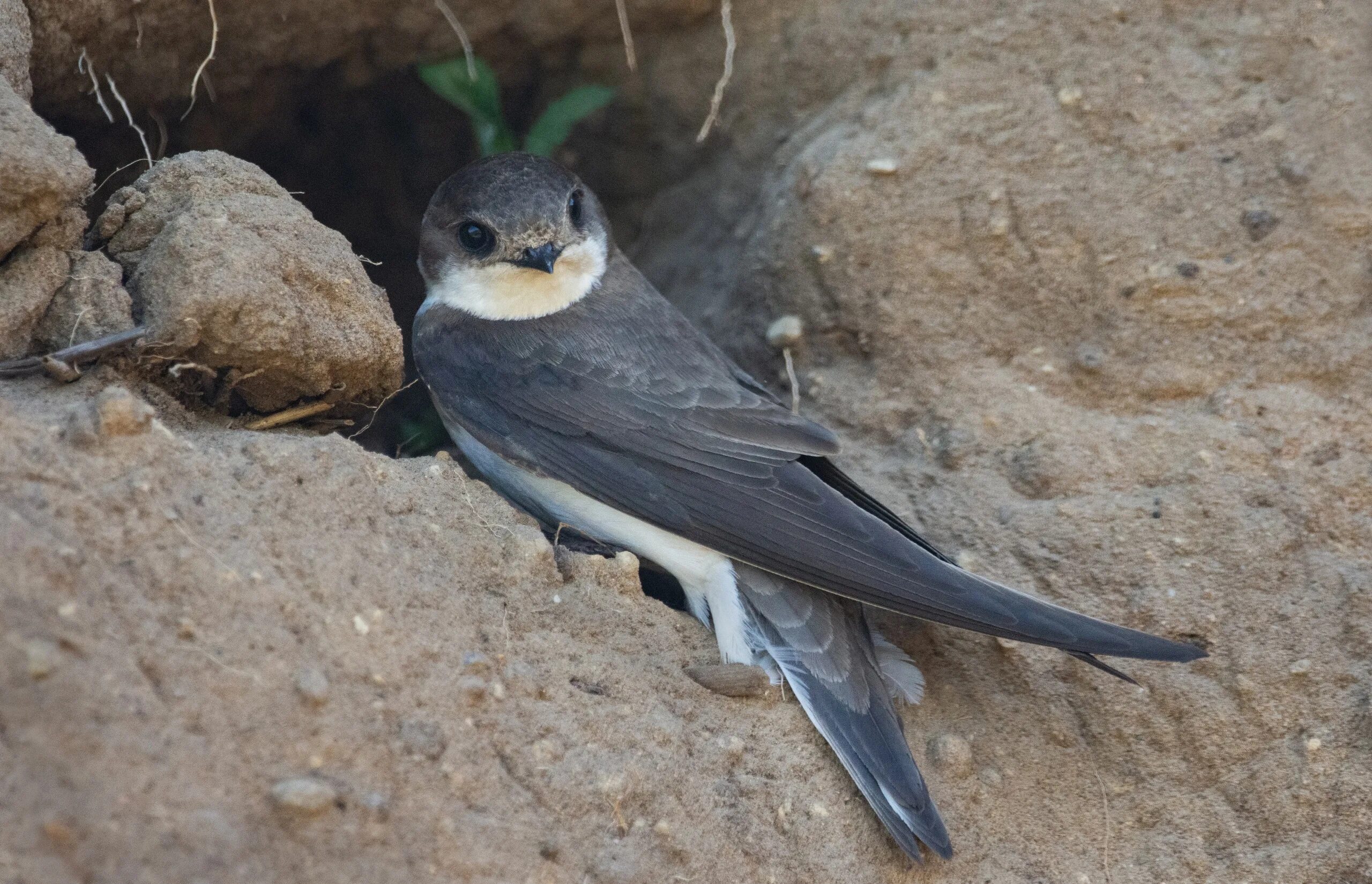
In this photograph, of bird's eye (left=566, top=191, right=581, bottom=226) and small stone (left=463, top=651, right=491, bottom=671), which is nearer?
small stone (left=463, top=651, right=491, bottom=671)

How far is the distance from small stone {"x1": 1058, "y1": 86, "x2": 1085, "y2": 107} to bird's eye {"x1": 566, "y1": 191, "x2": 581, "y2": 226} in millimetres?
1203

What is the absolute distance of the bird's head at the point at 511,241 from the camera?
2.77 meters

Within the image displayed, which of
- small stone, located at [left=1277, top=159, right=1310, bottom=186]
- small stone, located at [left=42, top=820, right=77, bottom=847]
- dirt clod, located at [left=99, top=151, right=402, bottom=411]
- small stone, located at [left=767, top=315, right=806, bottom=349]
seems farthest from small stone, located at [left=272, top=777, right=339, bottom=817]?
small stone, located at [left=1277, top=159, right=1310, bottom=186]

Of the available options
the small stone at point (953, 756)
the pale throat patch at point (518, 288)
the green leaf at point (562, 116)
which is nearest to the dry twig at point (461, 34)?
the green leaf at point (562, 116)

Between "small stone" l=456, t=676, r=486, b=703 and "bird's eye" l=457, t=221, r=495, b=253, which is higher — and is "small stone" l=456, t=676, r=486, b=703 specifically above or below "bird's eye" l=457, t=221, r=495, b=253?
below

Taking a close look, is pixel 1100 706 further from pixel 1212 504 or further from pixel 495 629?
pixel 495 629

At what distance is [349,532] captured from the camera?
6.34ft

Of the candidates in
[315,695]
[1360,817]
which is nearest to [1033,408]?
[1360,817]

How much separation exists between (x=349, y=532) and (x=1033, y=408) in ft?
5.24

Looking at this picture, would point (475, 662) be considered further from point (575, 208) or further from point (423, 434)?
point (575, 208)

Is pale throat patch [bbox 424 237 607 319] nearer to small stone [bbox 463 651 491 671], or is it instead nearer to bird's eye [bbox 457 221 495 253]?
bird's eye [bbox 457 221 495 253]

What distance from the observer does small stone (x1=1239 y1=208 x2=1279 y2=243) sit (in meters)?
2.77

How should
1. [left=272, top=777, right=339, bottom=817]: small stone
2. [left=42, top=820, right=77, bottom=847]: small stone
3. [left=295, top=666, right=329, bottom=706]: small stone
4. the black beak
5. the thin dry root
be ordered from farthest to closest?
the black beak
the thin dry root
[left=295, top=666, right=329, bottom=706]: small stone
[left=272, top=777, right=339, bottom=817]: small stone
[left=42, top=820, right=77, bottom=847]: small stone

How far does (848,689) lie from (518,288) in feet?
3.99
